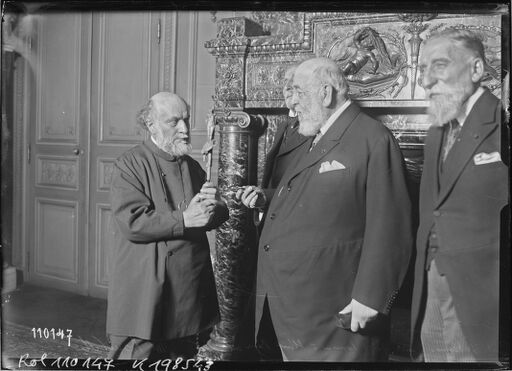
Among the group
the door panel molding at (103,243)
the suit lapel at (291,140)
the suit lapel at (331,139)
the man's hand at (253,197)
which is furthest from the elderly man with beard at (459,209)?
the door panel molding at (103,243)

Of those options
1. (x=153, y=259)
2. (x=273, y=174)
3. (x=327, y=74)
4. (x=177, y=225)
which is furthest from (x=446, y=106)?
(x=153, y=259)

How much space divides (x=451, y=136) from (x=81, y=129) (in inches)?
55.6

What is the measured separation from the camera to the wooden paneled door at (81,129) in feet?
6.57

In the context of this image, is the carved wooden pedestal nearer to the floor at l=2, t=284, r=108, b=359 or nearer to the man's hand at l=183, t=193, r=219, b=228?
the man's hand at l=183, t=193, r=219, b=228

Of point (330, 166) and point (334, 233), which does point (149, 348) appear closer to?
point (334, 233)

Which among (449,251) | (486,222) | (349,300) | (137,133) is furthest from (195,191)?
(486,222)

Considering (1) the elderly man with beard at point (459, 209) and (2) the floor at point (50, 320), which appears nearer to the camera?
(1) the elderly man with beard at point (459, 209)

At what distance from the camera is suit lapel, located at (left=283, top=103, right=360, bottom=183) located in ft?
5.96

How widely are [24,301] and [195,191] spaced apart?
0.83 m

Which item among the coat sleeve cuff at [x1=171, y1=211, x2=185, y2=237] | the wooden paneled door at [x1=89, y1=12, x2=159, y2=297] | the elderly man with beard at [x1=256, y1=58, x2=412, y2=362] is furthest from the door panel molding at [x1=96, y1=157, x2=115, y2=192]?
the elderly man with beard at [x1=256, y1=58, x2=412, y2=362]

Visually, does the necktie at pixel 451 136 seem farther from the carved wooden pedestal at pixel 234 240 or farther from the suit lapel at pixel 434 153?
the carved wooden pedestal at pixel 234 240

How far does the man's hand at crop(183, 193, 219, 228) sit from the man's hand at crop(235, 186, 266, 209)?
0.13 meters

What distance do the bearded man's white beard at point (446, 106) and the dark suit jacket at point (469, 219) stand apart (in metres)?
0.04

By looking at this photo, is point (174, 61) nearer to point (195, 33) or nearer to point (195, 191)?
point (195, 33)
